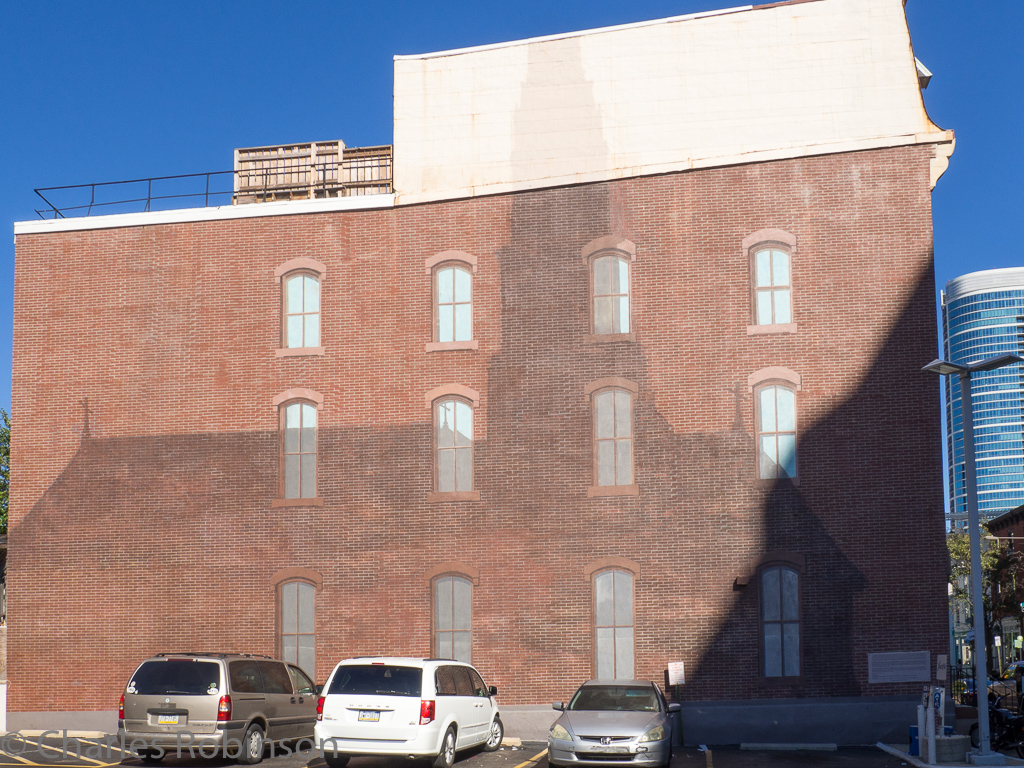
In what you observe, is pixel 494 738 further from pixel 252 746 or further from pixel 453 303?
pixel 453 303

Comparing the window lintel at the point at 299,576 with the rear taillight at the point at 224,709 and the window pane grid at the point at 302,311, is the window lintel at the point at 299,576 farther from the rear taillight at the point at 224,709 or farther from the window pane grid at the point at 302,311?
the rear taillight at the point at 224,709

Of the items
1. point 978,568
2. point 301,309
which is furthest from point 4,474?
point 978,568

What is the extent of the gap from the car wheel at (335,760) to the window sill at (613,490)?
30.9 ft

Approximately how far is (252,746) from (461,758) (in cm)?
359

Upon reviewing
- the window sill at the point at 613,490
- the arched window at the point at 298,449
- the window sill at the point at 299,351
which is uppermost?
the window sill at the point at 299,351

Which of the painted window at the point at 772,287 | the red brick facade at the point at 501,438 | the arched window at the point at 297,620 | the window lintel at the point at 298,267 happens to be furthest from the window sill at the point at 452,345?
the painted window at the point at 772,287

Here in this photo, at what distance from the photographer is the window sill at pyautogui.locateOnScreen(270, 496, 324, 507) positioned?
25875 millimetres

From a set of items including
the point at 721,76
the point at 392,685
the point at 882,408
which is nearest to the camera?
the point at 392,685

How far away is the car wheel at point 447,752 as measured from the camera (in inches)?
671

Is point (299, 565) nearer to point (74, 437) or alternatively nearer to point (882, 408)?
point (74, 437)

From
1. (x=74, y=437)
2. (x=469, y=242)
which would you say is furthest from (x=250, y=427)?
(x=469, y=242)

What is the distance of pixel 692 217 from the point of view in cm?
2547

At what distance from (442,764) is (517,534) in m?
8.38

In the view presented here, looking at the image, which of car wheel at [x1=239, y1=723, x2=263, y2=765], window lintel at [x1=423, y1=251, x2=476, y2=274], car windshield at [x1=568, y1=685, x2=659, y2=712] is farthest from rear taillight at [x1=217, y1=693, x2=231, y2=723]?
window lintel at [x1=423, y1=251, x2=476, y2=274]
